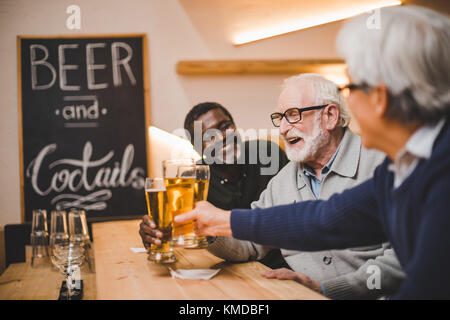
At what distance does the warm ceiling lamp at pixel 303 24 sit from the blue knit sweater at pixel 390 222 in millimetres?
2560

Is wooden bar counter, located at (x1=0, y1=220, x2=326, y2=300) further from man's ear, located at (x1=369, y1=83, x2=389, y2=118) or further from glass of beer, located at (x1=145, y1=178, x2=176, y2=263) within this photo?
man's ear, located at (x1=369, y1=83, x2=389, y2=118)

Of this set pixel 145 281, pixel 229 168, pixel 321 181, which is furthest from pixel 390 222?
pixel 229 168

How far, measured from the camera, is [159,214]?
125 centimetres

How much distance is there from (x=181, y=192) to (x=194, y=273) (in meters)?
0.23

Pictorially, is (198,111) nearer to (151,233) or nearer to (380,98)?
(151,233)

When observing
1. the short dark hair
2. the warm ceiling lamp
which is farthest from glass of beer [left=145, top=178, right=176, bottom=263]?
the warm ceiling lamp

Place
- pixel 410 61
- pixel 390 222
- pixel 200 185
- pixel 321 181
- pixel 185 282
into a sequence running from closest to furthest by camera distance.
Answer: pixel 410 61 → pixel 390 222 → pixel 185 282 → pixel 200 185 → pixel 321 181

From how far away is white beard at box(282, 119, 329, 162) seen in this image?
1.78m

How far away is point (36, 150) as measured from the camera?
3188 mm

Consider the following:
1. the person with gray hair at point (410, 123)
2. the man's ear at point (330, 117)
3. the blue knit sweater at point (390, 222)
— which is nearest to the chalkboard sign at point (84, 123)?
the man's ear at point (330, 117)

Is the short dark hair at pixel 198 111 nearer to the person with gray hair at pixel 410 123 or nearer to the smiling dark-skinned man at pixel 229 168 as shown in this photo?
the smiling dark-skinned man at pixel 229 168

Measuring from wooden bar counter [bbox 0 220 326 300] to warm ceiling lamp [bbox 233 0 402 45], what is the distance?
2.11 metres

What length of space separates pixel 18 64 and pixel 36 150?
67cm
